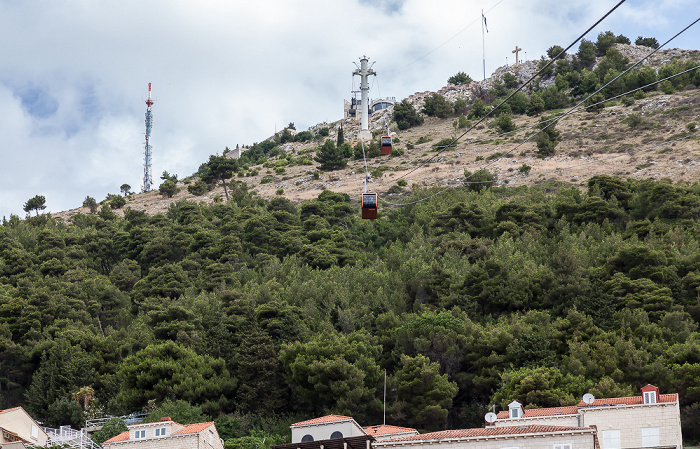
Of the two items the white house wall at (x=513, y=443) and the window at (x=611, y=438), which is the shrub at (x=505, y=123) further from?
the white house wall at (x=513, y=443)

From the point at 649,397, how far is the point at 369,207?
491 inches

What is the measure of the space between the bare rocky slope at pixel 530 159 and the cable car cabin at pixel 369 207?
166ft

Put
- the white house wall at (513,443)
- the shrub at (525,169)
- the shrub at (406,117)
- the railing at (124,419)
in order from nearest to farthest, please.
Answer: the white house wall at (513,443), the railing at (124,419), the shrub at (525,169), the shrub at (406,117)

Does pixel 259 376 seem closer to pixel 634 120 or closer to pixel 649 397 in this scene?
pixel 649 397

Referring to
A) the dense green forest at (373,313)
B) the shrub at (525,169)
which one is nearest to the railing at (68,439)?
the dense green forest at (373,313)

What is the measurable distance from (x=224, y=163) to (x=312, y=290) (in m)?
51.8

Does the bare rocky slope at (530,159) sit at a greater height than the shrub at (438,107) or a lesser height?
lesser

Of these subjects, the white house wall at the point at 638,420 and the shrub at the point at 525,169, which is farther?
the shrub at the point at 525,169

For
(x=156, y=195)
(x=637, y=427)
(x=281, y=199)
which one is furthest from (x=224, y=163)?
(x=637, y=427)

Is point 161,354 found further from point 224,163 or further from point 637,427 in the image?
point 224,163

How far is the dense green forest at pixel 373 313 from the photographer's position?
156 feet

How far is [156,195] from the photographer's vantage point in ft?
386

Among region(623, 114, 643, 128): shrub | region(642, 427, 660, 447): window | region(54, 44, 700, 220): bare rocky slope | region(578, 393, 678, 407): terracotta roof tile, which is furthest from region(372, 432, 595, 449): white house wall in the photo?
region(623, 114, 643, 128): shrub

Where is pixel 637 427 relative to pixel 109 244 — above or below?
below
